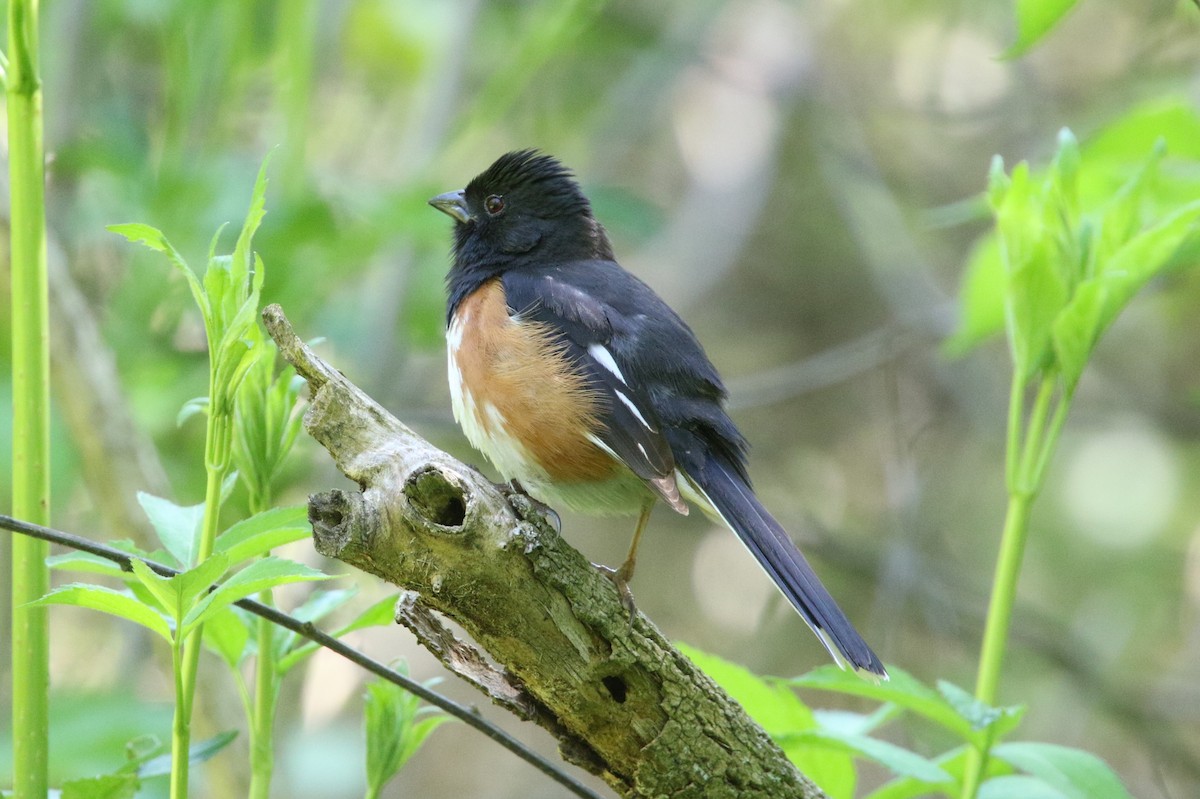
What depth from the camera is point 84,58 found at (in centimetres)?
368

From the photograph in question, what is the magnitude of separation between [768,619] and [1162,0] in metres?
3.47

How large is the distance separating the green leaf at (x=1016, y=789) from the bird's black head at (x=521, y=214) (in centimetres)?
189

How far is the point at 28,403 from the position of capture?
1.42m

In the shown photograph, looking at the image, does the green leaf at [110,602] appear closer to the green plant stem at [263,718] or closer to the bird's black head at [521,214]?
the green plant stem at [263,718]

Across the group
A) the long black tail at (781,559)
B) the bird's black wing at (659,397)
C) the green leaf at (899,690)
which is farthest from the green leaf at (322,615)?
the bird's black wing at (659,397)

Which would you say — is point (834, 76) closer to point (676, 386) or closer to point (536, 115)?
point (536, 115)

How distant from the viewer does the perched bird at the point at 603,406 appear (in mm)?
2426

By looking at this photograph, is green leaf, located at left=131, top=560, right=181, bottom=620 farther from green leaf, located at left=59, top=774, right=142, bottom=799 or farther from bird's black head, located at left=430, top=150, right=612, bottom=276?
bird's black head, located at left=430, top=150, right=612, bottom=276

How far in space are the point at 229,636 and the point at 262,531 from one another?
33cm

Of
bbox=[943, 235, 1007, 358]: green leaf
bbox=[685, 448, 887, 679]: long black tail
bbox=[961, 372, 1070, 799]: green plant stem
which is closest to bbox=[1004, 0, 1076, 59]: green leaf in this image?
bbox=[961, 372, 1070, 799]: green plant stem

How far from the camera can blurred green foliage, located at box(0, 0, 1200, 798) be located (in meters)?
3.49

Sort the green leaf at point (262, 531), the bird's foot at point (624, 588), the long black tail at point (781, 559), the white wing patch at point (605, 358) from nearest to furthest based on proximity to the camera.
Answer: the green leaf at point (262, 531) → the bird's foot at point (624, 588) → the long black tail at point (781, 559) → the white wing patch at point (605, 358)

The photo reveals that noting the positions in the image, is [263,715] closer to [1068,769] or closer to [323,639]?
[323,639]

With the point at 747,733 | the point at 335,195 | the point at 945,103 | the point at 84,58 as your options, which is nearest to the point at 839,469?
the point at 945,103
